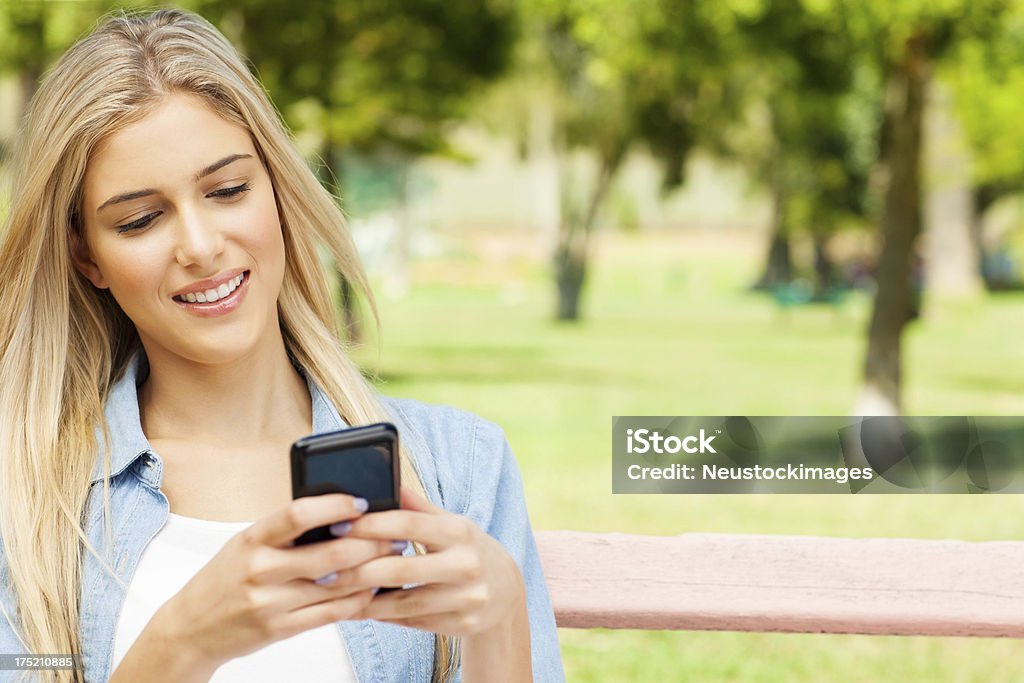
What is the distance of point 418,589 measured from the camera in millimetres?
1425

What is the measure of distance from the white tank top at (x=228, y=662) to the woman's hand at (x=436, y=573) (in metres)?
0.40

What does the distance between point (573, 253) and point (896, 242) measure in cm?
1659

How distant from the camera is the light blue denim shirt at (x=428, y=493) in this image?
1.83m

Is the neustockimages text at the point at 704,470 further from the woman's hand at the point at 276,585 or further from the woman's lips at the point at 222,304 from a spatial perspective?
the woman's hand at the point at 276,585

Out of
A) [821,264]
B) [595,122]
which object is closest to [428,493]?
[595,122]

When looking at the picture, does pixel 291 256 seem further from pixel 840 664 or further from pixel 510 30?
pixel 510 30

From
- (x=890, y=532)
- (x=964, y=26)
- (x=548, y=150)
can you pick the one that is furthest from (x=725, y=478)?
(x=548, y=150)

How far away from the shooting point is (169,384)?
204 centimetres

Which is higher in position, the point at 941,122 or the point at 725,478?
the point at 941,122

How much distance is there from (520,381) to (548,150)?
11857 millimetres

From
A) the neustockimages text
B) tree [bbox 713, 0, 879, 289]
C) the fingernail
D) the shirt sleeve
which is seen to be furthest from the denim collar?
tree [bbox 713, 0, 879, 289]

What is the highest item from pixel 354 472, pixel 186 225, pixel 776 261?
pixel 776 261

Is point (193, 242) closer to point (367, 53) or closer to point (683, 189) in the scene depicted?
point (367, 53)

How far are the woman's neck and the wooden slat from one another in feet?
1.75
